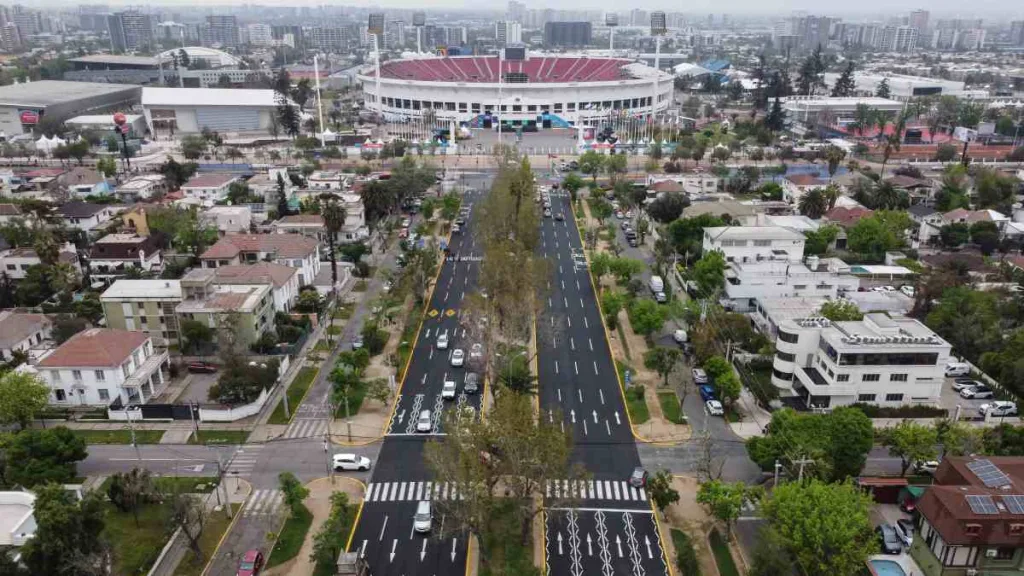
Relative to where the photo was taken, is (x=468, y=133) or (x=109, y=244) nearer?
(x=109, y=244)

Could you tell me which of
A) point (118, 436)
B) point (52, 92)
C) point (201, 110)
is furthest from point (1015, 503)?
point (52, 92)

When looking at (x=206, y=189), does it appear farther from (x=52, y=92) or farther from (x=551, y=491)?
(x=52, y=92)

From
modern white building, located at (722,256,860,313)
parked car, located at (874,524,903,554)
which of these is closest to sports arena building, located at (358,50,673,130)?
modern white building, located at (722,256,860,313)

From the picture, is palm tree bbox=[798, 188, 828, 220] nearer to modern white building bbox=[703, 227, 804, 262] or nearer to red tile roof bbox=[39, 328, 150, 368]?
A: modern white building bbox=[703, 227, 804, 262]

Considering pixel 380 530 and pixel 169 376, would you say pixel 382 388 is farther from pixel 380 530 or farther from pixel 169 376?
pixel 169 376

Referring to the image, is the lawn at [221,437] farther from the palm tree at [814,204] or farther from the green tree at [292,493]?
the palm tree at [814,204]

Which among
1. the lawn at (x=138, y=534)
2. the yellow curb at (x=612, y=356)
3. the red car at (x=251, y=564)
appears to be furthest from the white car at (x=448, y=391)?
the lawn at (x=138, y=534)

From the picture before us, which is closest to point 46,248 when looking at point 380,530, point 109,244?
point 109,244
